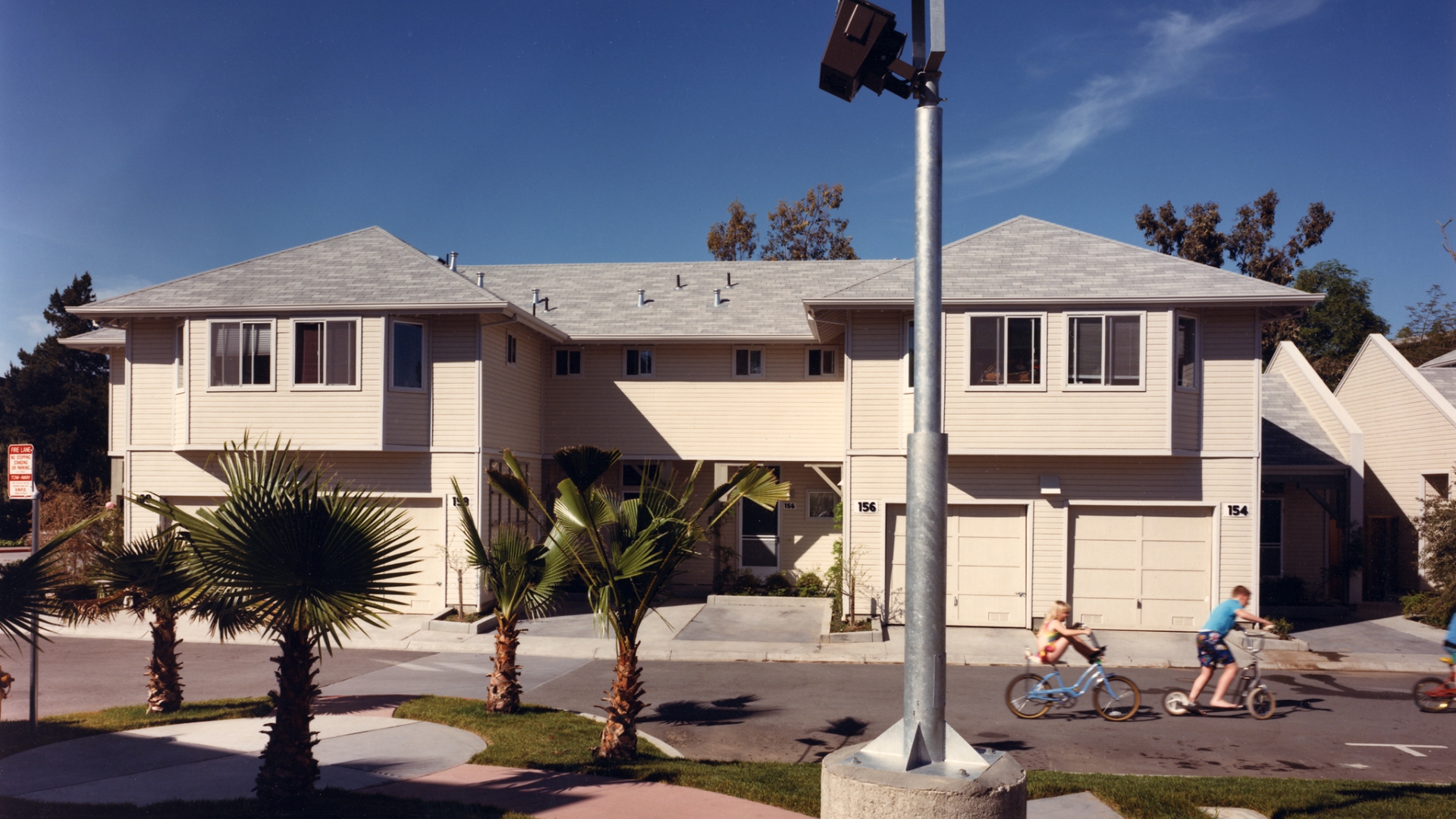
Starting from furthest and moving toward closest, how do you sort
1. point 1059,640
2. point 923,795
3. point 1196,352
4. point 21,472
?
1. point 1196,352
2. point 1059,640
3. point 21,472
4. point 923,795

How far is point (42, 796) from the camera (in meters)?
7.35

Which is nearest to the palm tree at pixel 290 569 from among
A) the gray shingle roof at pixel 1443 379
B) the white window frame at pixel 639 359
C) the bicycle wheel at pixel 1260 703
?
the bicycle wheel at pixel 1260 703

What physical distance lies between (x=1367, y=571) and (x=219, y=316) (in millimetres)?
25722

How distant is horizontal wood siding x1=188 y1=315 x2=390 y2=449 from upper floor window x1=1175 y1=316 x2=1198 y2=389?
1536cm

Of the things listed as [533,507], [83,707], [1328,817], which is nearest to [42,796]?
[83,707]

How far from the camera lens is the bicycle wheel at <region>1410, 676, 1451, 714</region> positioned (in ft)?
39.3

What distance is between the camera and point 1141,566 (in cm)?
1794

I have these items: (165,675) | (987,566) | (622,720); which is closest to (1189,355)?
(987,566)

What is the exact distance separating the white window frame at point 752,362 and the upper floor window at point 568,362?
12.5 feet

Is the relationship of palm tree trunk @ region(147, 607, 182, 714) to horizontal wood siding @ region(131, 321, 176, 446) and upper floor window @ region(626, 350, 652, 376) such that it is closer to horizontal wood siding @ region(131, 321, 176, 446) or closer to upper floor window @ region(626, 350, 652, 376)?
horizontal wood siding @ region(131, 321, 176, 446)

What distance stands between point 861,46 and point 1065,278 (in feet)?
47.1

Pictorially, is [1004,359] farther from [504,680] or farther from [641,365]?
[504,680]

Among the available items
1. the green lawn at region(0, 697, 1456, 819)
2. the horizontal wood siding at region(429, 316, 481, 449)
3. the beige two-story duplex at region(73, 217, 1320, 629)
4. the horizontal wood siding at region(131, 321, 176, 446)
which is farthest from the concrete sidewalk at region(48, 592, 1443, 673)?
the green lawn at region(0, 697, 1456, 819)

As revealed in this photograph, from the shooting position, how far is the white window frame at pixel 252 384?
1845 cm
